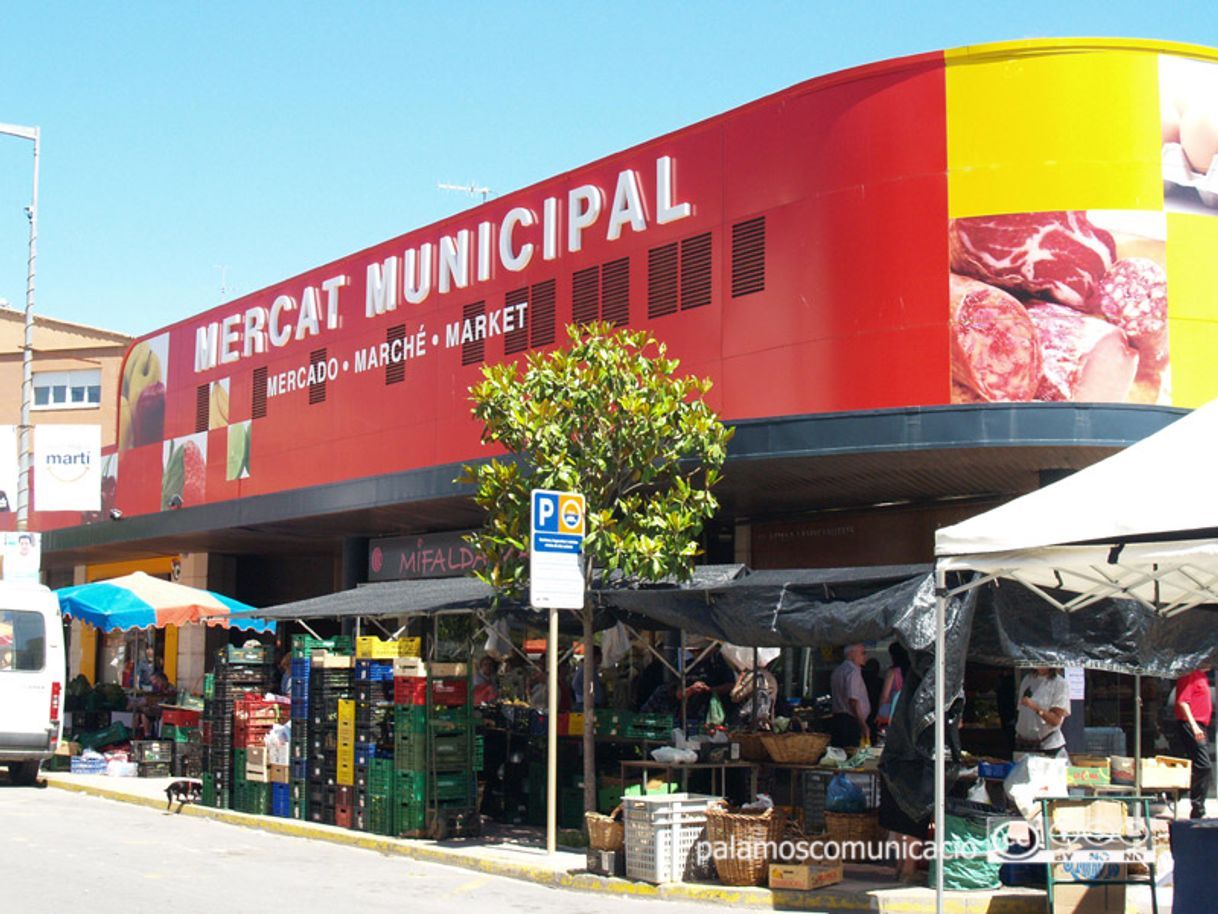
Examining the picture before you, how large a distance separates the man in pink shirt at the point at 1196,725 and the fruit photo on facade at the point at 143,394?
2134 centimetres

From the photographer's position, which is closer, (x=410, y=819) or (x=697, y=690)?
(x=410, y=819)

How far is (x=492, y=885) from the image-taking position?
1302 cm

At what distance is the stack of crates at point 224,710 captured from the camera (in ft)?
61.7

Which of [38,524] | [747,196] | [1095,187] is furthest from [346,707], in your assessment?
[38,524]

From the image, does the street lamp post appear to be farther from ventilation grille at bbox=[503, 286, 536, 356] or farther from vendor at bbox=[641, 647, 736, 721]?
vendor at bbox=[641, 647, 736, 721]

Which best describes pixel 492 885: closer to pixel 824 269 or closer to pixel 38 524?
pixel 824 269

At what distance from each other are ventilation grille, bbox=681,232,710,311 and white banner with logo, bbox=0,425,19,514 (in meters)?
13.6

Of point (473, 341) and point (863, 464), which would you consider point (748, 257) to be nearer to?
point (863, 464)

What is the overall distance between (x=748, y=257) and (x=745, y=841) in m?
7.63

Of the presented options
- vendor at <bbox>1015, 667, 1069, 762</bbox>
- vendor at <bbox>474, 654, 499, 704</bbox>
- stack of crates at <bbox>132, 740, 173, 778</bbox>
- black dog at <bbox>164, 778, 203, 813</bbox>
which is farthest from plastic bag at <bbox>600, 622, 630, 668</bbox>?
stack of crates at <bbox>132, 740, 173, 778</bbox>

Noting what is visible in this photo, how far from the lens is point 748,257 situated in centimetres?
1745

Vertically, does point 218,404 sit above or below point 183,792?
above

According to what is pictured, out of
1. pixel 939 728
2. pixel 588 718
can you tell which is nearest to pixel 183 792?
pixel 588 718

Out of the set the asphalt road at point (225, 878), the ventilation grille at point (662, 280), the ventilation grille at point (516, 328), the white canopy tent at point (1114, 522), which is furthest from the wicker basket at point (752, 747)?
the ventilation grille at point (516, 328)
